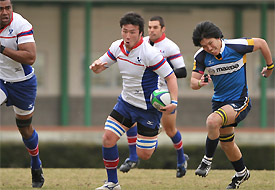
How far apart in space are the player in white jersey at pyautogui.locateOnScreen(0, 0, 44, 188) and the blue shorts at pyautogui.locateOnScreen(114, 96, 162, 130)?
1079 mm

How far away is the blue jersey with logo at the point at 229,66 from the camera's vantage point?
7902 mm

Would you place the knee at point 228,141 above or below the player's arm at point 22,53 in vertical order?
below

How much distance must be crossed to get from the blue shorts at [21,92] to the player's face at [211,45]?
2059 millimetres

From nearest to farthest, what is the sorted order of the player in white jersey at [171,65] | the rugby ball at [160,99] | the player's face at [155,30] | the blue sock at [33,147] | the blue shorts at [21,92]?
the rugby ball at [160,99] < the blue shorts at [21,92] < the blue sock at [33,147] < the player in white jersey at [171,65] < the player's face at [155,30]

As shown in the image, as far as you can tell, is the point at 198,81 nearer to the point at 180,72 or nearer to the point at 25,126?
the point at 180,72

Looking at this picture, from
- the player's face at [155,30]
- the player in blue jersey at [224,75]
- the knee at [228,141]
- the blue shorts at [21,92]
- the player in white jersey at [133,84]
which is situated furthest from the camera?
the player's face at [155,30]

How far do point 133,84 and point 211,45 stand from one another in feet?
3.28

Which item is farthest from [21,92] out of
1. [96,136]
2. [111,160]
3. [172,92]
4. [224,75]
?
[96,136]

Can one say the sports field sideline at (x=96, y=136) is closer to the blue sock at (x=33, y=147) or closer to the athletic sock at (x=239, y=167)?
the blue sock at (x=33, y=147)

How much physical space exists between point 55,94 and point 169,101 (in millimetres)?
16146

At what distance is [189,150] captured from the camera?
1456 cm

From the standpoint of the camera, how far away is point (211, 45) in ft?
25.4

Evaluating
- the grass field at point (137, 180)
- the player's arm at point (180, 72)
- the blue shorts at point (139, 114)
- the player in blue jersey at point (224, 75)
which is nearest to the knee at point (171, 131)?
the grass field at point (137, 180)

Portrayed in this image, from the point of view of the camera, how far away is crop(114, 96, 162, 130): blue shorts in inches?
308
